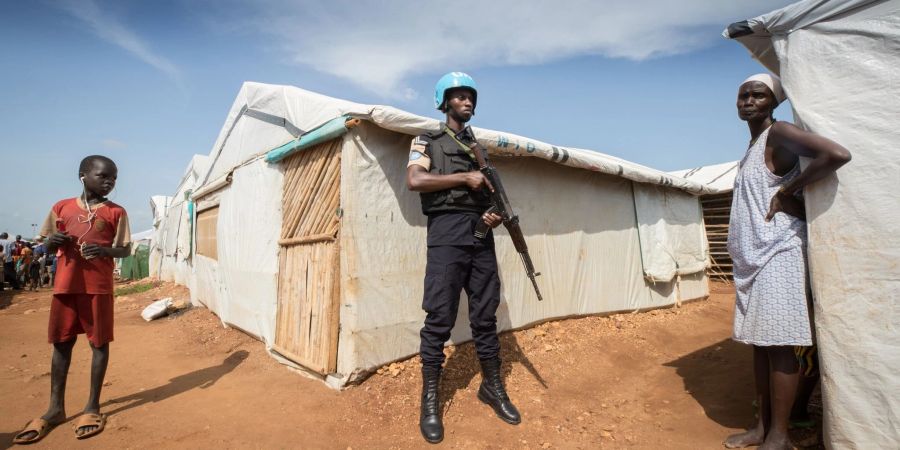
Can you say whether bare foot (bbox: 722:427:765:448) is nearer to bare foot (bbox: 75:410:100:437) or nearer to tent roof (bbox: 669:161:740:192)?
bare foot (bbox: 75:410:100:437)

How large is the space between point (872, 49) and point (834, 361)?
57.1 inches

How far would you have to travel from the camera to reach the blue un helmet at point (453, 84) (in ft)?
9.09

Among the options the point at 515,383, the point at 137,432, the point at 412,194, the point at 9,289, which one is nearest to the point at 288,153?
the point at 412,194

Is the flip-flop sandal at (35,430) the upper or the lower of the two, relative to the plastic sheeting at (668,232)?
lower

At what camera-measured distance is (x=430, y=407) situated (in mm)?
2555

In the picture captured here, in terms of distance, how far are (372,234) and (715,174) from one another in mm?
13489

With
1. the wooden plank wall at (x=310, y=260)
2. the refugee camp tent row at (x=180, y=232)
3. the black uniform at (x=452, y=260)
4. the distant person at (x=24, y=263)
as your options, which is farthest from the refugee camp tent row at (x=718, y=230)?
the distant person at (x=24, y=263)

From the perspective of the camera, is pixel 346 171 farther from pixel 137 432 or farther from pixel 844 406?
pixel 844 406

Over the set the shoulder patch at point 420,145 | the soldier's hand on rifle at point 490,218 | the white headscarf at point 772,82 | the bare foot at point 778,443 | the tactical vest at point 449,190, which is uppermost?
the white headscarf at point 772,82

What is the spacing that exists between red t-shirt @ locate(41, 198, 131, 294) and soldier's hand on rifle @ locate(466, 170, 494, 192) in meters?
2.44

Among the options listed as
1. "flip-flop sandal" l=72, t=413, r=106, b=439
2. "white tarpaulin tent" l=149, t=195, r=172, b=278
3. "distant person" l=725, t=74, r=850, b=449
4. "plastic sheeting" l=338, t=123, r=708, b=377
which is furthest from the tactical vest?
"white tarpaulin tent" l=149, t=195, r=172, b=278

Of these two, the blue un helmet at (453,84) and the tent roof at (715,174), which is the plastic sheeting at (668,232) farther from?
the tent roof at (715,174)

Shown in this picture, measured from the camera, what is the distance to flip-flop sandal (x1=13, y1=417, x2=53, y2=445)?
2.56 m

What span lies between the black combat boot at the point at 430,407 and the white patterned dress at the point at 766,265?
5.56 feet
